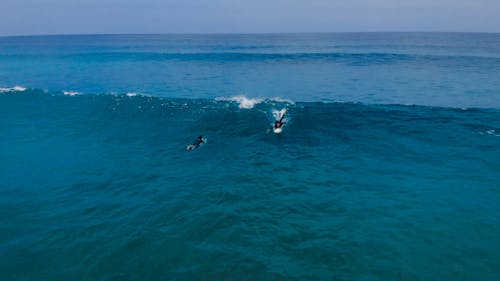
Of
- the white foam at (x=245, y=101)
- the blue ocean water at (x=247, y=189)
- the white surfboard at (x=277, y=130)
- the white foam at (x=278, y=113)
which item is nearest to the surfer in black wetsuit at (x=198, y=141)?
the blue ocean water at (x=247, y=189)

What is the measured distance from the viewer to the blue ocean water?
59.1 feet

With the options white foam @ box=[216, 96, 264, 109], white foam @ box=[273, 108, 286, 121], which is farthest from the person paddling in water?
white foam @ box=[216, 96, 264, 109]

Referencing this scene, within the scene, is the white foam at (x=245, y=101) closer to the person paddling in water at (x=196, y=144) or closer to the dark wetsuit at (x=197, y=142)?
the person paddling in water at (x=196, y=144)

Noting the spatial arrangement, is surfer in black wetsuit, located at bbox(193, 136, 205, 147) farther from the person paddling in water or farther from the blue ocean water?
the blue ocean water

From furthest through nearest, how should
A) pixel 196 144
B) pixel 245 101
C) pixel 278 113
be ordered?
1. pixel 245 101
2. pixel 278 113
3. pixel 196 144

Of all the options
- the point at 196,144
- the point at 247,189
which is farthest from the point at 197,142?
the point at 247,189

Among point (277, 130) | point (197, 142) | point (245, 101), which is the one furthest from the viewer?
point (245, 101)

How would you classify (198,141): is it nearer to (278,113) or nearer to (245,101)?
(278,113)

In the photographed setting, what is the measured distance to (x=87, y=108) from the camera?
154ft

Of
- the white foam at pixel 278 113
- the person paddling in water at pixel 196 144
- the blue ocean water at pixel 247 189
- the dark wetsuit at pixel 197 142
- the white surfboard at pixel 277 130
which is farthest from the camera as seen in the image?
the white foam at pixel 278 113

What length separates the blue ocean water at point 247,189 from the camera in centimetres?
1802

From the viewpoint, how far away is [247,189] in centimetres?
2530

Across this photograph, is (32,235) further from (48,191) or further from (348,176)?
(348,176)

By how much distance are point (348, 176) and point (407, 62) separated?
76.4 m
